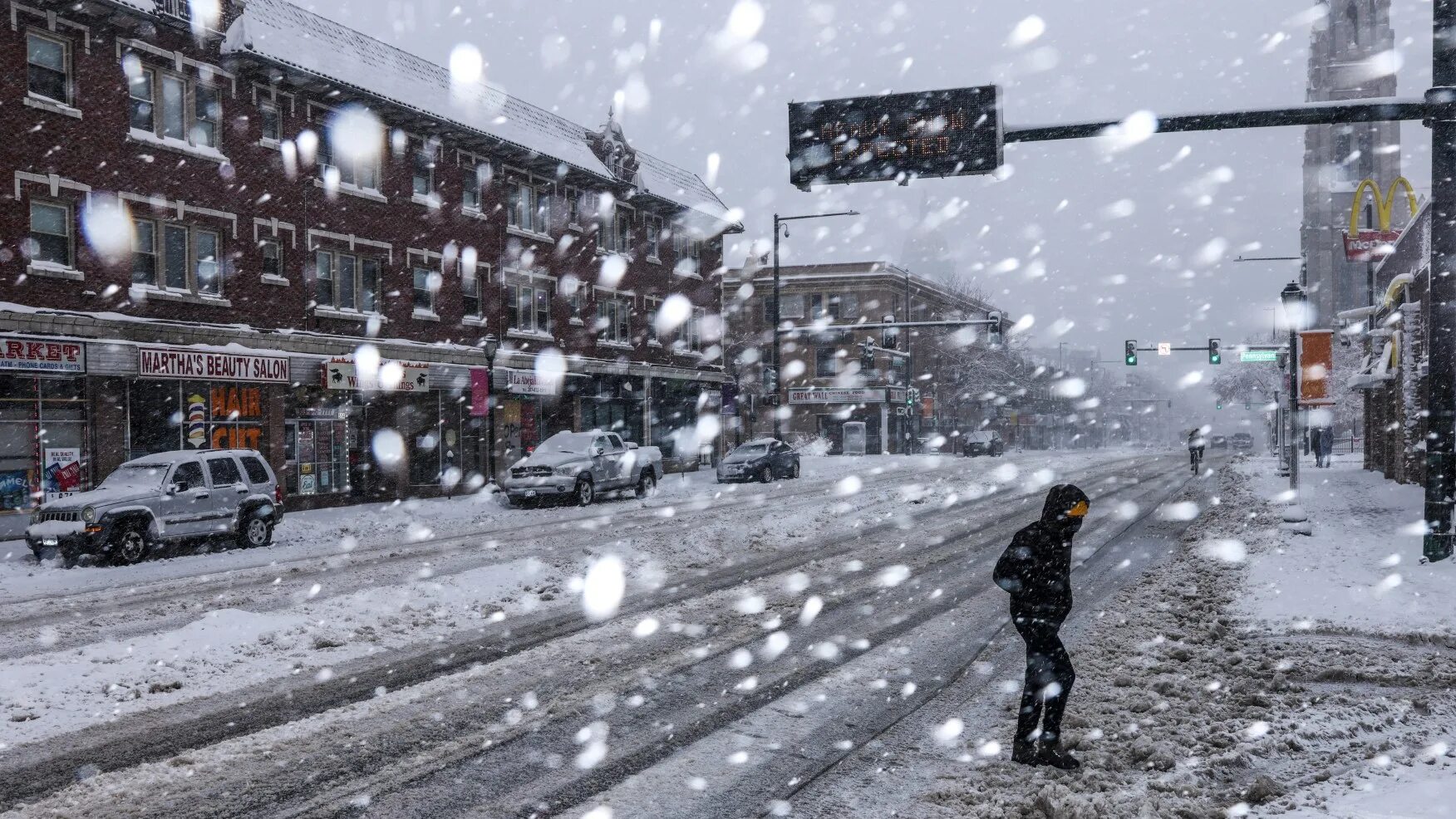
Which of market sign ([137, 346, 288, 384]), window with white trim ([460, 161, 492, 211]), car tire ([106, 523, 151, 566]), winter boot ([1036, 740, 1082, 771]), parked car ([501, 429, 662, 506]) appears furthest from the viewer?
window with white trim ([460, 161, 492, 211])

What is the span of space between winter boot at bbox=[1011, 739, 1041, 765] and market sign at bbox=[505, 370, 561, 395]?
26.5 m

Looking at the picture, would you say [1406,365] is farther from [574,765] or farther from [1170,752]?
[574,765]

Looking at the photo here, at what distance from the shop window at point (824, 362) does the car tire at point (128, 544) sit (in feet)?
182

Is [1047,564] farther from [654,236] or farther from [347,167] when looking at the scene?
[654,236]

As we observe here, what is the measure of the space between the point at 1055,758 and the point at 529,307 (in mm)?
29905

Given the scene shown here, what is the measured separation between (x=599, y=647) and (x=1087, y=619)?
4.80 meters

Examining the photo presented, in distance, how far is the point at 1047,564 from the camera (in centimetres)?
599

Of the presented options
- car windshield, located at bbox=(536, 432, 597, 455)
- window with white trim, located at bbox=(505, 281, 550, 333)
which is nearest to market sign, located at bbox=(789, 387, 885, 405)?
window with white trim, located at bbox=(505, 281, 550, 333)

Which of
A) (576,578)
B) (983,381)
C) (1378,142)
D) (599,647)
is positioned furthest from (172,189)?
(1378,142)

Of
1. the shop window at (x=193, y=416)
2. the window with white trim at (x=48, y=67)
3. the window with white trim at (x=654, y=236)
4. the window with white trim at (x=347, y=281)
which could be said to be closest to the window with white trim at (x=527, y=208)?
the window with white trim at (x=347, y=281)

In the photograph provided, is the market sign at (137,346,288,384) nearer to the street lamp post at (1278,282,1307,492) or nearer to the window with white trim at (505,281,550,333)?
the window with white trim at (505,281,550,333)

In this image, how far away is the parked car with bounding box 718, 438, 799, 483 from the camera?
35.5 meters

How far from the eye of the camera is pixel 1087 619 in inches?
404

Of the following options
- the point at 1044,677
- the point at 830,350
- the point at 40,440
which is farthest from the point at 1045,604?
the point at 830,350
